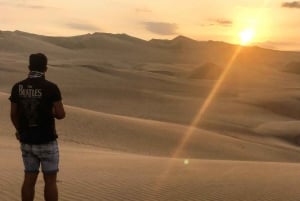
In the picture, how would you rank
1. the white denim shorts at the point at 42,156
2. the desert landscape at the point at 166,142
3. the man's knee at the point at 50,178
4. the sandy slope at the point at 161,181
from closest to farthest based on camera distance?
the white denim shorts at the point at 42,156 < the man's knee at the point at 50,178 < the sandy slope at the point at 161,181 < the desert landscape at the point at 166,142

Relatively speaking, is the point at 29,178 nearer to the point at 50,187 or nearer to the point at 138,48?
the point at 50,187

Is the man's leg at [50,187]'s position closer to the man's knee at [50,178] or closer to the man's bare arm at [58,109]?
the man's knee at [50,178]

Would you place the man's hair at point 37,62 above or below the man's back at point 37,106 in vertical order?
above

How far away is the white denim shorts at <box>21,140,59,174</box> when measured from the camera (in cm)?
581

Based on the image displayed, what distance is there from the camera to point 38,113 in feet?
18.8

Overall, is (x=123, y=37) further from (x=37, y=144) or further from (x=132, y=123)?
(x=37, y=144)

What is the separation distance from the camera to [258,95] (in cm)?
Answer: 4053

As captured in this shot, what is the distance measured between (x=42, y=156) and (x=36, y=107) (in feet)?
1.63

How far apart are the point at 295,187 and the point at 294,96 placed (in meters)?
32.0

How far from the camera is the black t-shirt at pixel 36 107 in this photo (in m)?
5.70

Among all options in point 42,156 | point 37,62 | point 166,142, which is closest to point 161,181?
point 42,156

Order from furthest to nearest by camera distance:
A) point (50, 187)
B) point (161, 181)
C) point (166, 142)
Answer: point (166, 142) < point (161, 181) < point (50, 187)

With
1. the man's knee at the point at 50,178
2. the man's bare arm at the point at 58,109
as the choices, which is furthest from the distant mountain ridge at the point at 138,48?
the man's bare arm at the point at 58,109

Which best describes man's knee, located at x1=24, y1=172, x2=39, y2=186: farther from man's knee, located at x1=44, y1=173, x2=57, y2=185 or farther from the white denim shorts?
man's knee, located at x1=44, y1=173, x2=57, y2=185
